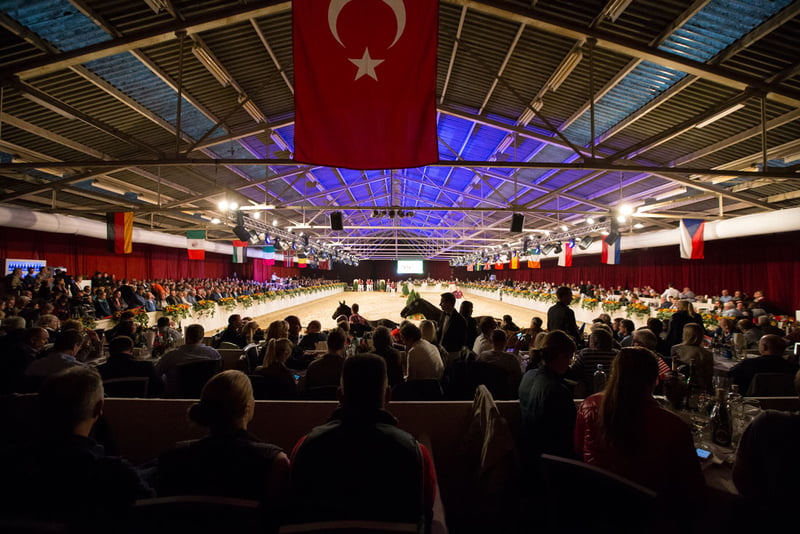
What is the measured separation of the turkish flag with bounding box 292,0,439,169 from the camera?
135 inches

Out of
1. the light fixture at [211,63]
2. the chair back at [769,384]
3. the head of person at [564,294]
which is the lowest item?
the chair back at [769,384]

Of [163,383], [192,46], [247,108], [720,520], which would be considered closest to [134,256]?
[247,108]

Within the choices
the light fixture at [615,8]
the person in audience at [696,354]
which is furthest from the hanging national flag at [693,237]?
the light fixture at [615,8]

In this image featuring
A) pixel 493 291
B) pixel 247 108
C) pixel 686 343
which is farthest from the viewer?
pixel 493 291

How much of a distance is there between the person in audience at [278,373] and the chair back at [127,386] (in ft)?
3.99

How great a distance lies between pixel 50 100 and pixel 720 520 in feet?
28.6

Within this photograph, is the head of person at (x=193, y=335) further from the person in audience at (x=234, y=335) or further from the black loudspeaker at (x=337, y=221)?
the black loudspeaker at (x=337, y=221)

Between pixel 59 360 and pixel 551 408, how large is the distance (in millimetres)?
4315

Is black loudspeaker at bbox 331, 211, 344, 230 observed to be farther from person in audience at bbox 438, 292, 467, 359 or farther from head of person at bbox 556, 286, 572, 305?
head of person at bbox 556, 286, 572, 305

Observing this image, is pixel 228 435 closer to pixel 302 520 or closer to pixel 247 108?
→ pixel 302 520

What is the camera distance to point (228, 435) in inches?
59.7

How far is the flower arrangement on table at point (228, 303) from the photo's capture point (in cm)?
1265

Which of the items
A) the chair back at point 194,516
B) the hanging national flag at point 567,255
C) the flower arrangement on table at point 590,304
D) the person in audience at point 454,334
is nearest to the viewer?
the chair back at point 194,516

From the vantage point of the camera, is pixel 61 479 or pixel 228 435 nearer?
pixel 61 479
